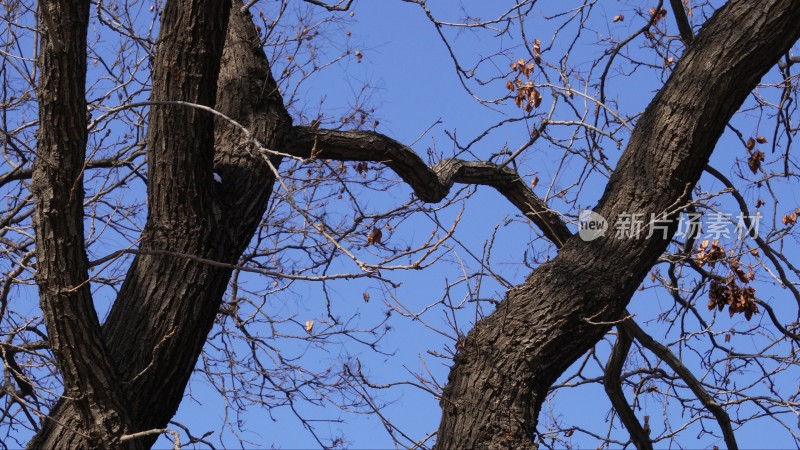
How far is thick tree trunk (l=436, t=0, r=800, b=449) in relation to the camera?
346 cm

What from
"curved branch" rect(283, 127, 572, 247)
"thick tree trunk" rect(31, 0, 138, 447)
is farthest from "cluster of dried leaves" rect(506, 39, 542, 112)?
"thick tree trunk" rect(31, 0, 138, 447)

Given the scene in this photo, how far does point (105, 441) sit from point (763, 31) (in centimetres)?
315

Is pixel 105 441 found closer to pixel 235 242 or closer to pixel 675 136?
pixel 235 242

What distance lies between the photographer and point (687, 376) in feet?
17.2

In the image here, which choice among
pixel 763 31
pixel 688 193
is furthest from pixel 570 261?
pixel 763 31

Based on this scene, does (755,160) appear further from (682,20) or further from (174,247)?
(174,247)

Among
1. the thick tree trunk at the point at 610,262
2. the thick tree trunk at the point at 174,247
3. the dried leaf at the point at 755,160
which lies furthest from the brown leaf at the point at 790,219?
the thick tree trunk at the point at 174,247

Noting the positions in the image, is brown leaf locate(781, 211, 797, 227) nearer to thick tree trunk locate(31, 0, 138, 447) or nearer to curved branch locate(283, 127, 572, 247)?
curved branch locate(283, 127, 572, 247)

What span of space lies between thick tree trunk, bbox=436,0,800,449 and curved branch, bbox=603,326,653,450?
1.52 m

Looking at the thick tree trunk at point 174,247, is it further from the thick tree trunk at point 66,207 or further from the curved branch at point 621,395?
the curved branch at point 621,395

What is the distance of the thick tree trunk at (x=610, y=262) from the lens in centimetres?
346

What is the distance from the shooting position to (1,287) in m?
4.62

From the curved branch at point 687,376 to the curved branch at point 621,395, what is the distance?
122mm

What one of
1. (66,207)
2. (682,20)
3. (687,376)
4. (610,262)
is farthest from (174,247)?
(687,376)
